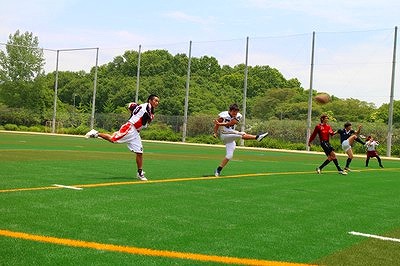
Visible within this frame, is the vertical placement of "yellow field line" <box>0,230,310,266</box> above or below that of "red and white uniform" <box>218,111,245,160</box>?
below

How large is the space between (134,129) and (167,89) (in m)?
71.1

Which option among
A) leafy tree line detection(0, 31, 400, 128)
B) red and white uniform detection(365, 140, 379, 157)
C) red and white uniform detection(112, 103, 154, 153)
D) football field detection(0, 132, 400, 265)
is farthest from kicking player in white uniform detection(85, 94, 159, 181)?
leafy tree line detection(0, 31, 400, 128)

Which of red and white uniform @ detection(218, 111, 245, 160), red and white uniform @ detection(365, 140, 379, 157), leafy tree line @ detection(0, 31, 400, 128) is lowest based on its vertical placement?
red and white uniform @ detection(365, 140, 379, 157)

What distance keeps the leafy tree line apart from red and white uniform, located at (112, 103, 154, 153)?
190ft

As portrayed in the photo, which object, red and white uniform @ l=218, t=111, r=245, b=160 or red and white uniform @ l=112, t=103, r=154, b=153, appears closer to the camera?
red and white uniform @ l=112, t=103, r=154, b=153

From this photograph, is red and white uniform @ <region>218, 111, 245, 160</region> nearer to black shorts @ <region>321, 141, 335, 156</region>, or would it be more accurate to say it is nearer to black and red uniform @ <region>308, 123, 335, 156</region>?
black and red uniform @ <region>308, 123, 335, 156</region>

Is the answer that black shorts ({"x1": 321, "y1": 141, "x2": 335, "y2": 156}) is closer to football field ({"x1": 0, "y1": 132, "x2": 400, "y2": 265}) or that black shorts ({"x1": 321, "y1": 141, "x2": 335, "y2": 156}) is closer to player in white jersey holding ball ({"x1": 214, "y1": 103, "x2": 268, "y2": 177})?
player in white jersey holding ball ({"x1": 214, "y1": 103, "x2": 268, "y2": 177})

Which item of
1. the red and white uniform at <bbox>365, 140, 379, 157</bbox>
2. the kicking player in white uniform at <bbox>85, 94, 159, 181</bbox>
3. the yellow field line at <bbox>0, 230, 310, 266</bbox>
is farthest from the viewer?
the red and white uniform at <bbox>365, 140, 379, 157</bbox>

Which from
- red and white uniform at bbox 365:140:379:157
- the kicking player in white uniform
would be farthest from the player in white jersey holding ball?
red and white uniform at bbox 365:140:379:157

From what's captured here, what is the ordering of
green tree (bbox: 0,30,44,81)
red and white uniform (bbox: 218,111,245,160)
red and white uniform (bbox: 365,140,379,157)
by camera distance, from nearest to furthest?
red and white uniform (bbox: 218,111,245,160), red and white uniform (bbox: 365,140,379,157), green tree (bbox: 0,30,44,81)

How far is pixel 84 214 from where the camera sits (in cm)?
773

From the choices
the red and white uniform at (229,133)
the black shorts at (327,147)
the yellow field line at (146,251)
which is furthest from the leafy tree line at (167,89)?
the yellow field line at (146,251)

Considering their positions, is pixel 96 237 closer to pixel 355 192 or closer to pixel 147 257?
pixel 147 257

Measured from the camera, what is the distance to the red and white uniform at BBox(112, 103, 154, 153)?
43.0 feet
